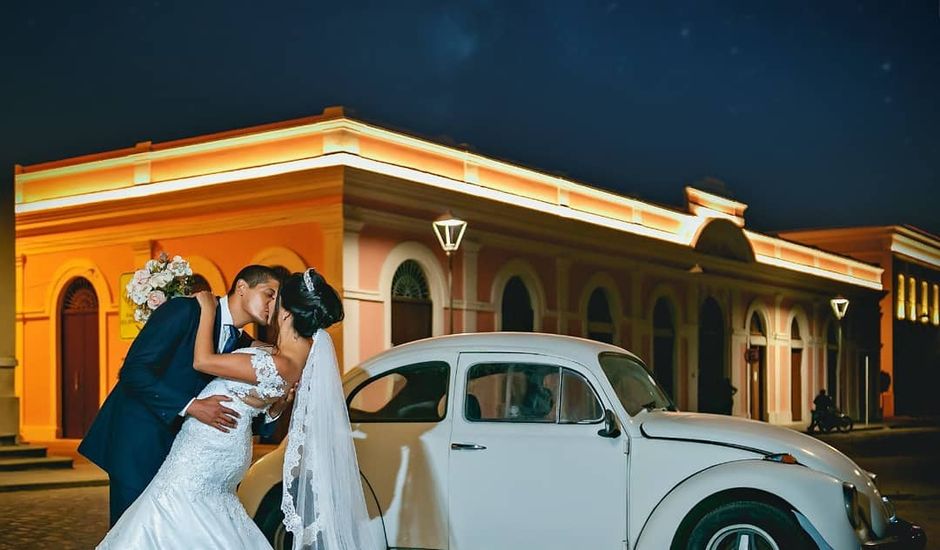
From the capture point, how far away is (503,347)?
7383 mm

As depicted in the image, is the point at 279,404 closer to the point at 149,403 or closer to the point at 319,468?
the point at 319,468

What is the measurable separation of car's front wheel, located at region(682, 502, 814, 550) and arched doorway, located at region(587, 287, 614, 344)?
67.1 ft

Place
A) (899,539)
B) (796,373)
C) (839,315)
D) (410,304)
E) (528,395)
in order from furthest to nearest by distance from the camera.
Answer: (796,373) → (839,315) → (410,304) → (528,395) → (899,539)

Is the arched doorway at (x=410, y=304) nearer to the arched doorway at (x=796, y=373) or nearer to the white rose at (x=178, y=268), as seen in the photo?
the white rose at (x=178, y=268)

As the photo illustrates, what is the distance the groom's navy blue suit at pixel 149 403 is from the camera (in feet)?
17.2

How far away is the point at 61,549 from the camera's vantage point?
388 inches

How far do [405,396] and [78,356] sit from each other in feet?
59.1

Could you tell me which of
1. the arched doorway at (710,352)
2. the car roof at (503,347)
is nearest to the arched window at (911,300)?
the arched doorway at (710,352)

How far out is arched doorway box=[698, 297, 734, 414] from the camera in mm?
31672

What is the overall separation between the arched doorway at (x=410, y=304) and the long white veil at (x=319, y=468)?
611 inches

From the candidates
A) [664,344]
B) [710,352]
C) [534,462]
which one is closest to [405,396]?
[534,462]

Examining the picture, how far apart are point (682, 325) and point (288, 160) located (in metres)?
14.2

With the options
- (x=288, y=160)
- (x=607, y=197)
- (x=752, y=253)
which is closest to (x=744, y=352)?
(x=752, y=253)

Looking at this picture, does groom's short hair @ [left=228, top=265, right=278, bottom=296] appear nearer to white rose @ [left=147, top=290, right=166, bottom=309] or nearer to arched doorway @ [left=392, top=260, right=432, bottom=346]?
white rose @ [left=147, top=290, right=166, bottom=309]
